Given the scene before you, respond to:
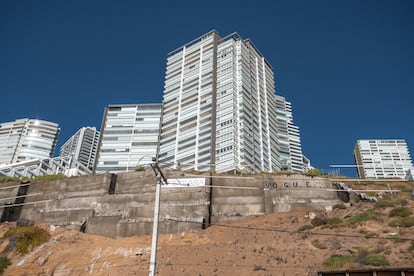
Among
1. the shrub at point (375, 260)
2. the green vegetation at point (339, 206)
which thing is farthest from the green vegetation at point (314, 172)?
the shrub at point (375, 260)

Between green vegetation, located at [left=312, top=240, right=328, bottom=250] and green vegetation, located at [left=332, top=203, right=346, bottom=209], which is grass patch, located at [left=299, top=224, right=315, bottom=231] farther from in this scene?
green vegetation, located at [left=332, top=203, right=346, bottom=209]

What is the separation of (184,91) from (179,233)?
93.7 metres

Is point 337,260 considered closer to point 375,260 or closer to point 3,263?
point 375,260

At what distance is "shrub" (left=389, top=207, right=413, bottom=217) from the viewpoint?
3300cm

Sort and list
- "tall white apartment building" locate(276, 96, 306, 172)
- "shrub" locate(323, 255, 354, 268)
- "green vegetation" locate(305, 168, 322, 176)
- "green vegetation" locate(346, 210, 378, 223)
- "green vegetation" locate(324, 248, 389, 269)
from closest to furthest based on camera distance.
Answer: "green vegetation" locate(324, 248, 389, 269)
"shrub" locate(323, 255, 354, 268)
"green vegetation" locate(346, 210, 378, 223)
"green vegetation" locate(305, 168, 322, 176)
"tall white apartment building" locate(276, 96, 306, 172)

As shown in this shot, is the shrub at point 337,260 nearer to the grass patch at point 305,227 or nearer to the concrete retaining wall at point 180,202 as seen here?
the grass patch at point 305,227

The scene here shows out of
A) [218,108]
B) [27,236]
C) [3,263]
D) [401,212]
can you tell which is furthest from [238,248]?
[218,108]

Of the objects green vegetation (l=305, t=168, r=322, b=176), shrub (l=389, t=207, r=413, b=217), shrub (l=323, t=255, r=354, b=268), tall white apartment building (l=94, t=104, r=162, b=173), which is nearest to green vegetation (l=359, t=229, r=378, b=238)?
shrub (l=389, t=207, r=413, b=217)

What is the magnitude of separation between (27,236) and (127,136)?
9469cm

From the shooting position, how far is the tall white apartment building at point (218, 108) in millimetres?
106625

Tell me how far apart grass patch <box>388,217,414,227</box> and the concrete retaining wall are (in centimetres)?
758

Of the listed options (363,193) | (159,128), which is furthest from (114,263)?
(159,128)

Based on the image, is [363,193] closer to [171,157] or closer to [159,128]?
[171,157]

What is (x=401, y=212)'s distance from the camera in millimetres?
33500
